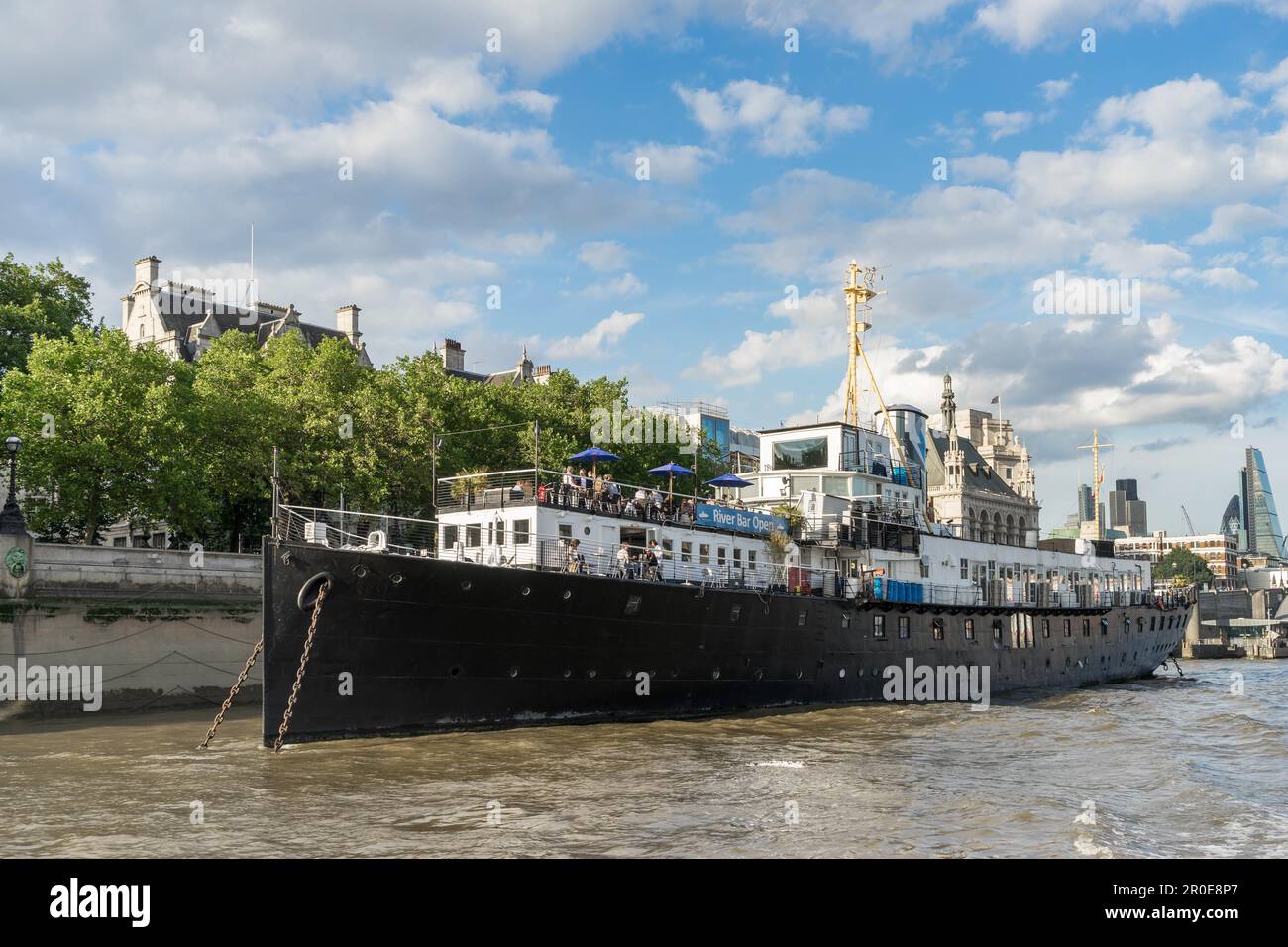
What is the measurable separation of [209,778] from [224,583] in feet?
66.3

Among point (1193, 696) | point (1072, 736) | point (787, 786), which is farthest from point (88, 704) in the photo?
point (1193, 696)

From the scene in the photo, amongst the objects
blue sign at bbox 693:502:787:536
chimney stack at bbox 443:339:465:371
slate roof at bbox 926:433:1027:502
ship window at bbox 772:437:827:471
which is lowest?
blue sign at bbox 693:502:787:536

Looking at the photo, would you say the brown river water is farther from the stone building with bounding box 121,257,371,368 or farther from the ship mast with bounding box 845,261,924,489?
the stone building with bounding box 121,257,371,368

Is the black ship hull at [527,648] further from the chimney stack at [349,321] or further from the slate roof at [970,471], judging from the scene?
the slate roof at [970,471]

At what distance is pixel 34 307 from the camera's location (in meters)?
56.7

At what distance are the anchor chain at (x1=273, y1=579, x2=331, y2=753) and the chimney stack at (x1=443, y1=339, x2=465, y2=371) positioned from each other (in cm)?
6871

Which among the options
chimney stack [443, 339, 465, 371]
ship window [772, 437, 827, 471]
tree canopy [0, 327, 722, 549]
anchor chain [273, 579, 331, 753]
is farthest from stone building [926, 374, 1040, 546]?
anchor chain [273, 579, 331, 753]

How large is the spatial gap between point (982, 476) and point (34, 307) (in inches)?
4622

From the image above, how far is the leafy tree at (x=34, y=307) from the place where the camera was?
5559cm

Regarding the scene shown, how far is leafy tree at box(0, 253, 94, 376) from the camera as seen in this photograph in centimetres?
5559

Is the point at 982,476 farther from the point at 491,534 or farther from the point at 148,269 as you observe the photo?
the point at 491,534

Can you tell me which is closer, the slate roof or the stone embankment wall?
the stone embankment wall

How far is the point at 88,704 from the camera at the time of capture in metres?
34.8
